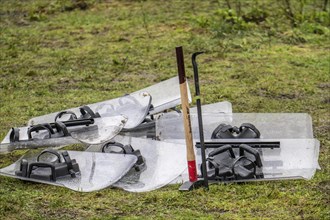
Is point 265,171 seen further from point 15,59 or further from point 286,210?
point 15,59

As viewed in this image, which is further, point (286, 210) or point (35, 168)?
point (35, 168)

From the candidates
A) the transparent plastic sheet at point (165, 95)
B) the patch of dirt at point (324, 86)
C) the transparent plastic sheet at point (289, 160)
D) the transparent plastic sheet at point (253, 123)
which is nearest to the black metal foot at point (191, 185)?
the transparent plastic sheet at point (289, 160)

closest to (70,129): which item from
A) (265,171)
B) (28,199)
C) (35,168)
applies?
(35,168)

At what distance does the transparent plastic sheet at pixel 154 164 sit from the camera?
5918 millimetres

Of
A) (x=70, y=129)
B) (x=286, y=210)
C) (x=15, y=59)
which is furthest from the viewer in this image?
(x=15, y=59)

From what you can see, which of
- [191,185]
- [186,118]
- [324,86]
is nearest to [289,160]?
[191,185]

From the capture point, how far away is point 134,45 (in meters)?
10.5

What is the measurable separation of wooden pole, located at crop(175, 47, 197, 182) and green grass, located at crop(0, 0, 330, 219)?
15 cm

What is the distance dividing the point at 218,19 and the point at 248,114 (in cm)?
435

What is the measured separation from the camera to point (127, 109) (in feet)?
22.8

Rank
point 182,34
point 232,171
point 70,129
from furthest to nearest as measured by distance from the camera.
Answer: point 182,34
point 70,129
point 232,171

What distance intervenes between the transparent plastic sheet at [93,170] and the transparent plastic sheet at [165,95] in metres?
1.02

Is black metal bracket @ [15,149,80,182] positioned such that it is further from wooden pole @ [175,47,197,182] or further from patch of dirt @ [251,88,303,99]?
patch of dirt @ [251,88,303,99]

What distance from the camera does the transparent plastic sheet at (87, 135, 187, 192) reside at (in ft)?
19.4
